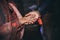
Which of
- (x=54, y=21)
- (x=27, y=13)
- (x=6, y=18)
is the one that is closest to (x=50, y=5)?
(x=54, y=21)

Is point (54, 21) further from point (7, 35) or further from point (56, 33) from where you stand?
point (7, 35)

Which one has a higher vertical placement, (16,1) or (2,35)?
(16,1)

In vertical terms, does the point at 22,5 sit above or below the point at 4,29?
above

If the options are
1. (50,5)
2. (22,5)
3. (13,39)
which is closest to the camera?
(50,5)

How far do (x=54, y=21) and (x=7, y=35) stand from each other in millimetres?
157

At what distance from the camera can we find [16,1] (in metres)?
0.62

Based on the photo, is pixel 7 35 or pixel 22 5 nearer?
pixel 7 35

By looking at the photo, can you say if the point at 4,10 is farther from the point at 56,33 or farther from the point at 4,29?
the point at 56,33

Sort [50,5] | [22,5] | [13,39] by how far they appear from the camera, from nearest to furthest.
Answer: [50,5] < [13,39] < [22,5]

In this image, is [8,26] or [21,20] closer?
[8,26]

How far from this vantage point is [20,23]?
1.70 ft

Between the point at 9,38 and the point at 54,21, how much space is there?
0.53 feet

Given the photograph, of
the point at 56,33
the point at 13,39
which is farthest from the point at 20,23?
the point at 56,33

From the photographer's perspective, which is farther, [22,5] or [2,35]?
[22,5]
